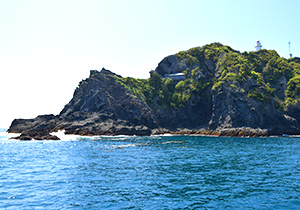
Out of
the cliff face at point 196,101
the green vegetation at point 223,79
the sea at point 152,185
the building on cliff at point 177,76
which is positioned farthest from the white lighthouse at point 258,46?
the sea at point 152,185

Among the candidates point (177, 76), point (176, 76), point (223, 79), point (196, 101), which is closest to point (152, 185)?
point (223, 79)

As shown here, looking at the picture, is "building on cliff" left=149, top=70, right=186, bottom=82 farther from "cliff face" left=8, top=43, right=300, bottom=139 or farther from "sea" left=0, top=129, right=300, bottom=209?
"sea" left=0, top=129, right=300, bottom=209

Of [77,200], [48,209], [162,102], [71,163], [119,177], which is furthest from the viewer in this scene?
[162,102]

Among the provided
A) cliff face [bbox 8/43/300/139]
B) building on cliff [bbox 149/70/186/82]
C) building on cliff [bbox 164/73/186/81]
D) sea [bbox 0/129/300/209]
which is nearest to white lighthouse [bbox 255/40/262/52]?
cliff face [bbox 8/43/300/139]

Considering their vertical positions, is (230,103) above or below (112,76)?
below

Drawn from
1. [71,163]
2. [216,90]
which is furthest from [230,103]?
[71,163]

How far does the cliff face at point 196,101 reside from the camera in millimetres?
92312

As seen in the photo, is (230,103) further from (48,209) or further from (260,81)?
(48,209)

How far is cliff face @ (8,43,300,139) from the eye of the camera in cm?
9231

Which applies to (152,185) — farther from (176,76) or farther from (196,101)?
(176,76)

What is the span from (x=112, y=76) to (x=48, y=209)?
351 ft

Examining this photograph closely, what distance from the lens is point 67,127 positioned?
95.5 metres

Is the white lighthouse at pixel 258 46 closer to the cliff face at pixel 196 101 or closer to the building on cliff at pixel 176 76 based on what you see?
the cliff face at pixel 196 101

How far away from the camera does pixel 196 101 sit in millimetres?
113000
